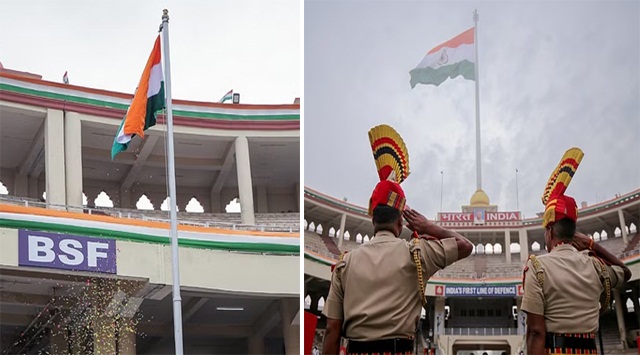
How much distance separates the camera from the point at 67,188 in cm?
629

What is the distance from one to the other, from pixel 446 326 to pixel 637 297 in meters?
0.48

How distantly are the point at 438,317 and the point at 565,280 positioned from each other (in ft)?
1.09

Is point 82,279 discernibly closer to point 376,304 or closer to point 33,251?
point 33,251

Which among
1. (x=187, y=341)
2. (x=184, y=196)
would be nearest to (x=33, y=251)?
(x=184, y=196)

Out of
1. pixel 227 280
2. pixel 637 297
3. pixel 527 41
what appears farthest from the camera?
pixel 227 280

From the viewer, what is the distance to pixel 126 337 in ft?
19.2

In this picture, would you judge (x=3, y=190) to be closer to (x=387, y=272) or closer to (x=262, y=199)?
(x=262, y=199)

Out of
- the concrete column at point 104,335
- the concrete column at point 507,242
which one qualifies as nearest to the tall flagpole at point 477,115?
the concrete column at point 507,242

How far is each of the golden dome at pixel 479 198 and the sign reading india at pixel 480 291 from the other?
8.5 inches

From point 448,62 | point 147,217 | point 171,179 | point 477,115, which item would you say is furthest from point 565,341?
point 147,217

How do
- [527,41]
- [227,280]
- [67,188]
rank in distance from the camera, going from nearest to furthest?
[527,41], [227,280], [67,188]

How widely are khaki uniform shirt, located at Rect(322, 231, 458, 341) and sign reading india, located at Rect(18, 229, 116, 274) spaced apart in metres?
3.59

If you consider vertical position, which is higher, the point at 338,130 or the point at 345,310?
the point at 338,130

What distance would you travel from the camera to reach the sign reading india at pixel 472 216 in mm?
2244
